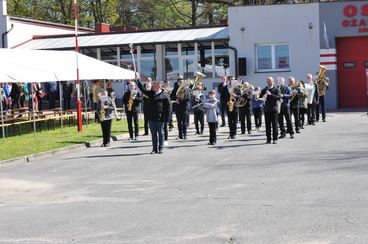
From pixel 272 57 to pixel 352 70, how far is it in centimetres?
432

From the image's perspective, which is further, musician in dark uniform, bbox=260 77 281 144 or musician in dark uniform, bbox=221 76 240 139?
musician in dark uniform, bbox=221 76 240 139

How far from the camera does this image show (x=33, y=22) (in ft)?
143

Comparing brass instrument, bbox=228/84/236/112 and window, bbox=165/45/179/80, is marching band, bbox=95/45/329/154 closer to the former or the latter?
brass instrument, bbox=228/84/236/112

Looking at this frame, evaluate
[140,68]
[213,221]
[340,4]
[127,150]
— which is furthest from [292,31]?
[213,221]

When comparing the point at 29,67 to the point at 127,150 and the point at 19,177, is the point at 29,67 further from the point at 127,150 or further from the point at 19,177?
the point at 19,177

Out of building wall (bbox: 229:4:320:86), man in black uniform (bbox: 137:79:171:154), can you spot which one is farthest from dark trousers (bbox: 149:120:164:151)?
building wall (bbox: 229:4:320:86)

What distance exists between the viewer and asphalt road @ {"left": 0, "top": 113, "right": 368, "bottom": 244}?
26.7 feet

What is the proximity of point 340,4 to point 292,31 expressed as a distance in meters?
2.85

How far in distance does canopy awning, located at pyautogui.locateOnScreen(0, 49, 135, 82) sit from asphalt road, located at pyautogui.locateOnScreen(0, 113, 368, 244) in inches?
197

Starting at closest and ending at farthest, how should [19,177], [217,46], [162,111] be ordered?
[19,177] < [162,111] < [217,46]

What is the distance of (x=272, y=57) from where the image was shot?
3659cm

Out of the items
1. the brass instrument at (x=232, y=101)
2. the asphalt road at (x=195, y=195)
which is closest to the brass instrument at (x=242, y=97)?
the brass instrument at (x=232, y=101)

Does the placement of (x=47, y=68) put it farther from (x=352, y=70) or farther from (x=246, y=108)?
(x=352, y=70)

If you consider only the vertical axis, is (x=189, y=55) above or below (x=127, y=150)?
above
